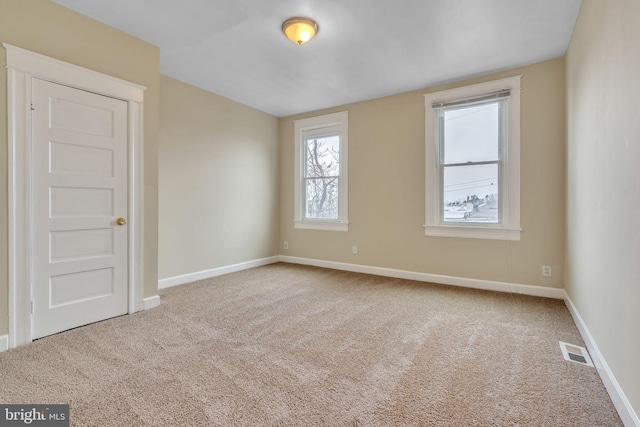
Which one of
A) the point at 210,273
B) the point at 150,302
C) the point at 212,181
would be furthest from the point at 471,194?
the point at 150,302

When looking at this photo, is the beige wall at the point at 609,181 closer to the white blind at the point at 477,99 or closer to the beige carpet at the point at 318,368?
the beige carpet at the point at 318,368

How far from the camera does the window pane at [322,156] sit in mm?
5044

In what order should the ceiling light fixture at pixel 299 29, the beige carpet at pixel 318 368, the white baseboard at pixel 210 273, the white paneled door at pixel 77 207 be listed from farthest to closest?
1. the white baseboard at pixel 210 273
2. the ceiling light fixture at pixel 299 29
3. the white paneled door at pixel 77 207
4. the beige carpet at pixel 318 368

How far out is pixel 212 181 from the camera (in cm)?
435

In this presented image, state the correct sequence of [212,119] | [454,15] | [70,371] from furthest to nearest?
1. [212,119]
2. [454,15]
3. [70,371]

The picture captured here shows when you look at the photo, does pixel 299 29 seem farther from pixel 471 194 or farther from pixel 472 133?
pixel 471 194

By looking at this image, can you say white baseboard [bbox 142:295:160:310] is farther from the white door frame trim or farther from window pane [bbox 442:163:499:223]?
window pane [bbox 442:163:499:223]

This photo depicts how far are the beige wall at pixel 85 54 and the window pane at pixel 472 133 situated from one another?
350cm

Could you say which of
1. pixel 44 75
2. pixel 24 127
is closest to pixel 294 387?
pixel 24 127

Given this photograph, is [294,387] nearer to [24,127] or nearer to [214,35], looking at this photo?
Answer: [24,127]

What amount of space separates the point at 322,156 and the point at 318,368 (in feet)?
12.4

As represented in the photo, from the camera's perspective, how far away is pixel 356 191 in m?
4.75

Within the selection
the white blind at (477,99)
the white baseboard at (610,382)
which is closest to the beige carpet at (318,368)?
the white baseboard at (610,382)

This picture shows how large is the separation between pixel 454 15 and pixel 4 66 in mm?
3459
